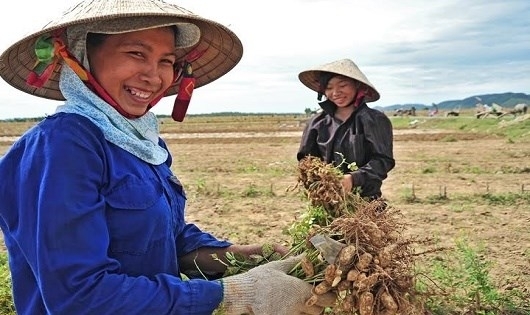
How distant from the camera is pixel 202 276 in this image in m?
2.10

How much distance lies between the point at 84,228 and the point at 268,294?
24.5 inches

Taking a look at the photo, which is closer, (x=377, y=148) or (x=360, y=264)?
(x=360, y=264)

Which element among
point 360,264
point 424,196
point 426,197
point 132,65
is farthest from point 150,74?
point 424,196

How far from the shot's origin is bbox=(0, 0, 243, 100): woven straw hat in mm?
1615

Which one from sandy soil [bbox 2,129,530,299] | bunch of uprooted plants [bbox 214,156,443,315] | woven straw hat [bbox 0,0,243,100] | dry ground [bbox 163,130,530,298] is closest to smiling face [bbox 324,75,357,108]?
dry ground [bbox 163,130,530,298]

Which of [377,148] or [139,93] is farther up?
[139,93]

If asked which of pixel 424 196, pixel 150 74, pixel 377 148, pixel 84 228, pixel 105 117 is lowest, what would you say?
pixel 424 196

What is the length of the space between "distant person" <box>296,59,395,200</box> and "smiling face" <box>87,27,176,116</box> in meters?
2.17

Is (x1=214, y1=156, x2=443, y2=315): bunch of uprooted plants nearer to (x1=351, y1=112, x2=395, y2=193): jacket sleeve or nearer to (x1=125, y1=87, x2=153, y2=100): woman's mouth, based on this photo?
(x1=125, y1=87, x2=153, y2=100): woman's mouth

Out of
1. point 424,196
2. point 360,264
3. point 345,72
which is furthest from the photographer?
point 424,196

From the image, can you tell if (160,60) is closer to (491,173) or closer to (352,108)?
(352,108)

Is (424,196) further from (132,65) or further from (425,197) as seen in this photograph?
(132,65)

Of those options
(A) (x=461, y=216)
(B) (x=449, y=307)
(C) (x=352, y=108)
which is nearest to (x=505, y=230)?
(A) (x=461, y=216)

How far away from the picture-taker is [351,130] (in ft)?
13.2
